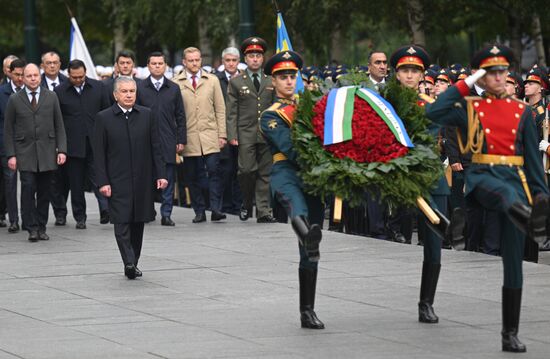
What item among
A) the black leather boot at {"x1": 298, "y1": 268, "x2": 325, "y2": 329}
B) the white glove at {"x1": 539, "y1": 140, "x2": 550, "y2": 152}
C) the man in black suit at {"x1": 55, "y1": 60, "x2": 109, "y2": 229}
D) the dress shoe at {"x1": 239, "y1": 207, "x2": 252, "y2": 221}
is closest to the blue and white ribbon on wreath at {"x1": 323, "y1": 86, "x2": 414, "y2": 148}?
the black leather boot at {"x1": 298, "y1": 268, "x2": 325, "y2": 329}

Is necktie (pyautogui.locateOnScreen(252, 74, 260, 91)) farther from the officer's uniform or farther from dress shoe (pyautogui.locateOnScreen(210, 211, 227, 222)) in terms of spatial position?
the officer's uniform

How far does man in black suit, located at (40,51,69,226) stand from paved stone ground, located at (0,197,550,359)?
1.83 meters

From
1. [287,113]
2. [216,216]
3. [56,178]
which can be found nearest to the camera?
[287,113]

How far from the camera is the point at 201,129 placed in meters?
18.5

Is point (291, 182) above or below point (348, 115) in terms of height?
below

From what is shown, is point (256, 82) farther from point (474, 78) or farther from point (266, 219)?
point (474, 78)

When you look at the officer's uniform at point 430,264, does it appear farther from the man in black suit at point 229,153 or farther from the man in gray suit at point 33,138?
the man in black suit at point 229,153

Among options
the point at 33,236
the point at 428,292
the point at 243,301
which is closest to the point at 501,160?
the point at 428,292

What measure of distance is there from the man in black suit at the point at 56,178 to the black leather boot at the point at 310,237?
880cm

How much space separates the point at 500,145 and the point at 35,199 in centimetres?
868

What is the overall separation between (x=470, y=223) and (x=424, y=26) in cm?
1549

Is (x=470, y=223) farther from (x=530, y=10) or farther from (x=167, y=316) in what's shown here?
(x=530, y=10)

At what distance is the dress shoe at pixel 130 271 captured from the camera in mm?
13180

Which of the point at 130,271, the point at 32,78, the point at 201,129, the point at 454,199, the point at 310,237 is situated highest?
the point at 32,78
